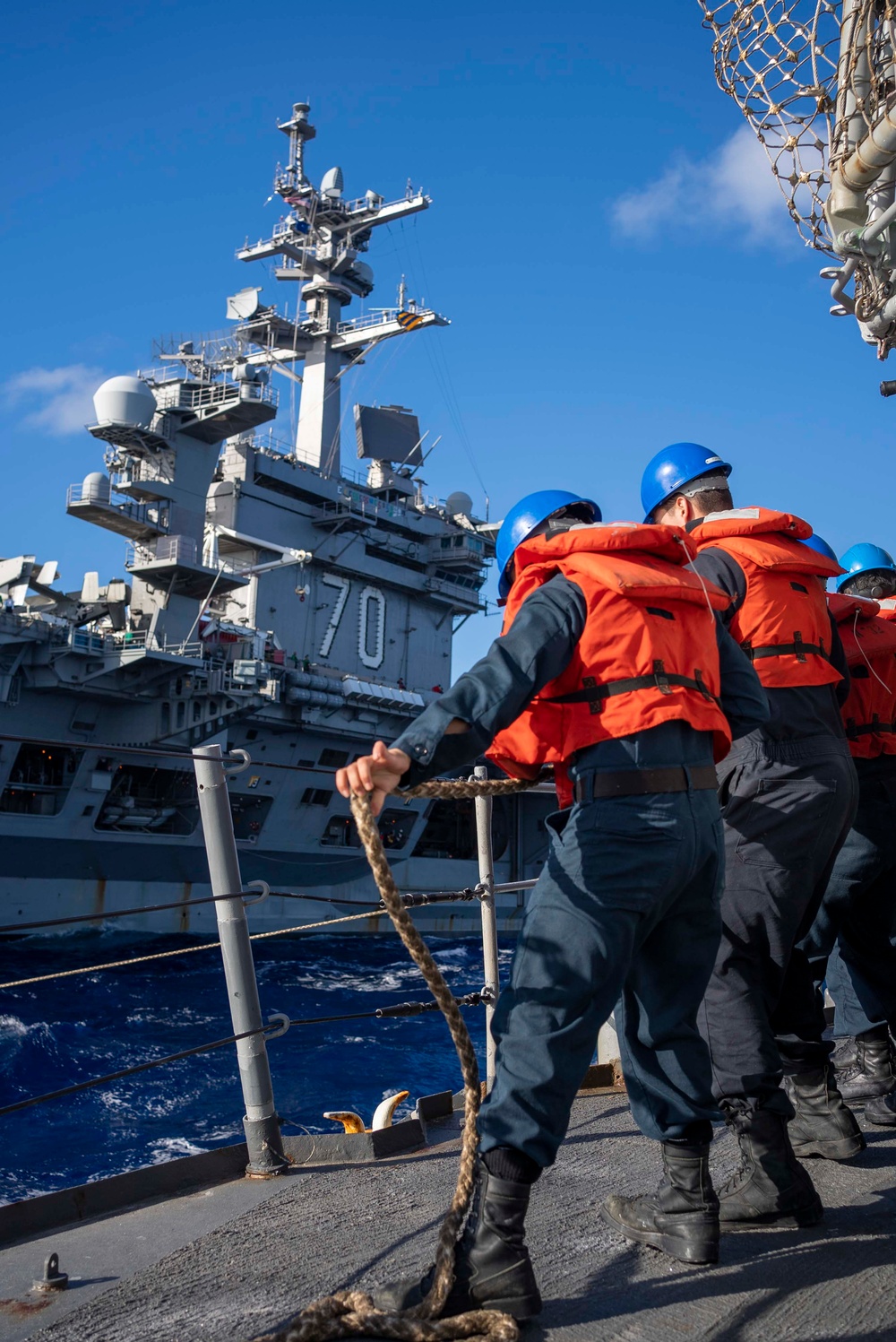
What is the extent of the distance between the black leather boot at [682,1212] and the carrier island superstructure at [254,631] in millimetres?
15872

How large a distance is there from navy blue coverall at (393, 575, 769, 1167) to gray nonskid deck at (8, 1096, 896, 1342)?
288 mm

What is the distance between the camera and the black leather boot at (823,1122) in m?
2.82

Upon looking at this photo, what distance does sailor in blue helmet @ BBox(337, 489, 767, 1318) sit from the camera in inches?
74.2

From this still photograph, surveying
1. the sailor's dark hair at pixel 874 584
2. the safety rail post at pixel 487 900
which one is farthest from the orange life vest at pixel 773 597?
the sailor's dark hair at pixel 874 584

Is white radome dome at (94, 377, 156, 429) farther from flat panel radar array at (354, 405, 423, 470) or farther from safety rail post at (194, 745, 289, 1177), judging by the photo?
safety rail post at (194, 745, 289, 1177)

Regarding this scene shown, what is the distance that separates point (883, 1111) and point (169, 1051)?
9.82 metres

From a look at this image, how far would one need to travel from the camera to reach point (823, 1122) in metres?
2.85

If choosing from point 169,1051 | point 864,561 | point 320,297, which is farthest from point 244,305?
point 864,561

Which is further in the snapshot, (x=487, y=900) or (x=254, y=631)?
(x=254, y=631)

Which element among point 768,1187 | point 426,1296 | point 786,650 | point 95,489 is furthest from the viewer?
point 95,489

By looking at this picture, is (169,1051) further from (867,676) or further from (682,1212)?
(682,1212)

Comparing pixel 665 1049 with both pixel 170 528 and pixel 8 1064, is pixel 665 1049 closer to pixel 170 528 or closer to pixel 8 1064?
pixel 8 1064

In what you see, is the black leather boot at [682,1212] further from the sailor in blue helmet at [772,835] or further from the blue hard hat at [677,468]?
the blue hard hat at [677,468]

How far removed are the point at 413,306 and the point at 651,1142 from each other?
26.0 metres
